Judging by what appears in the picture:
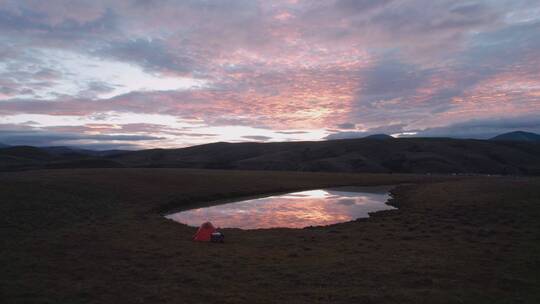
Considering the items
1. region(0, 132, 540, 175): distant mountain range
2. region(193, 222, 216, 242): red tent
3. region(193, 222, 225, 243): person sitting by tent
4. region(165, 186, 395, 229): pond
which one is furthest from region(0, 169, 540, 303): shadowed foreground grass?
region(0, 132, 540, 175): distant mountain range

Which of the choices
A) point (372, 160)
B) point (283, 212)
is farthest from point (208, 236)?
point (372, 160)

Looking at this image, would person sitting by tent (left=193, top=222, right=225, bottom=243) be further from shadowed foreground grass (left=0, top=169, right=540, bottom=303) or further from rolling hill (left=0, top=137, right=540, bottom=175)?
rolling hill (left=0, top=137, right=540, bottom=175)

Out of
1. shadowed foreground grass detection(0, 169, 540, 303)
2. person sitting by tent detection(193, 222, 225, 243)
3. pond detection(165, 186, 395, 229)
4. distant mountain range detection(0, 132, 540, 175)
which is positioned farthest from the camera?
distant mountain range detection(0, 132, 540, 175)

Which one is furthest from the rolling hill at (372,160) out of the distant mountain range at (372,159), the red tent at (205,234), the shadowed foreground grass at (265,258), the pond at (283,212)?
the red tent at (205,234)

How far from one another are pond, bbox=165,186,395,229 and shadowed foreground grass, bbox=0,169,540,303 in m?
2.87

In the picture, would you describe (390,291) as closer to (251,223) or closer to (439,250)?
(439,250)

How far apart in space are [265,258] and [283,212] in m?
15.7

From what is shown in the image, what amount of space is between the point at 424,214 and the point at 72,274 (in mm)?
24211

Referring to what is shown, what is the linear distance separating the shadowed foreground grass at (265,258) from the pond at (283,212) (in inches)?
113

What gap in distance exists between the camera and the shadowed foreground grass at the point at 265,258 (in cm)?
1120

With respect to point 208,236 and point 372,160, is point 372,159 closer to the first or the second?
point 372,160

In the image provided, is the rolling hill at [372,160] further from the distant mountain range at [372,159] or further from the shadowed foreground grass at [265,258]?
the shadowed foreground grass at [265,258]

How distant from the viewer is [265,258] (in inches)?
610

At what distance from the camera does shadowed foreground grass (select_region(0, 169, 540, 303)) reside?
11.2 metres
